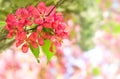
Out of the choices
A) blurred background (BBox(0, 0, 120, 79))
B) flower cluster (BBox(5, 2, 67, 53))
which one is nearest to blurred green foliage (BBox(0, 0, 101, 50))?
blurred background (BBox(0, 0, 120, 79))

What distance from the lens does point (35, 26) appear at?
0.95 metres

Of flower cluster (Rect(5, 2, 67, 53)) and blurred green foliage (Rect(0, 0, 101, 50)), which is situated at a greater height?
blurred green foliage (Rect(0, 0, 101, 50))

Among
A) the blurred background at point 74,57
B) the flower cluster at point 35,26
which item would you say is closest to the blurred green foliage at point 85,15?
the blurred background at point 74,57

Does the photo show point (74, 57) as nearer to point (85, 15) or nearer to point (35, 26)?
point (85, 15)

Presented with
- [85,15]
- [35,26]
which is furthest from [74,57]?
[35,26]

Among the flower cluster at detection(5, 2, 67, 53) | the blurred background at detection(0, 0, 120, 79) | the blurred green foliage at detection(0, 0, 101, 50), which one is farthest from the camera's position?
the blurred background at detection(0, 0, 120, 79)

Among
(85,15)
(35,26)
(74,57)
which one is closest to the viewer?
(35,26)

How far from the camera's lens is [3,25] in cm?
97

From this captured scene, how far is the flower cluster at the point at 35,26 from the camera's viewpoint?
36.2 inches

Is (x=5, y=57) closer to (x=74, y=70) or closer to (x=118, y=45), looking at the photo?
(x=74, y=70)

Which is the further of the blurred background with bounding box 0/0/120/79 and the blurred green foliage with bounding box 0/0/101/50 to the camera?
the blurred background with bounding box 0/0/120/79

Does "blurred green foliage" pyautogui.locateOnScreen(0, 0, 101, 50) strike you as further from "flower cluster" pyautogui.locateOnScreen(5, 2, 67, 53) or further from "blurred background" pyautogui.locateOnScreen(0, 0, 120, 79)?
"flower cluster" pyautogui.locateOnScreen(5, 2, 67, 53)

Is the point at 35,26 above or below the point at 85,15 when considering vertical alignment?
below

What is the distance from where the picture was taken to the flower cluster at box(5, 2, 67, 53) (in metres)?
0.92
